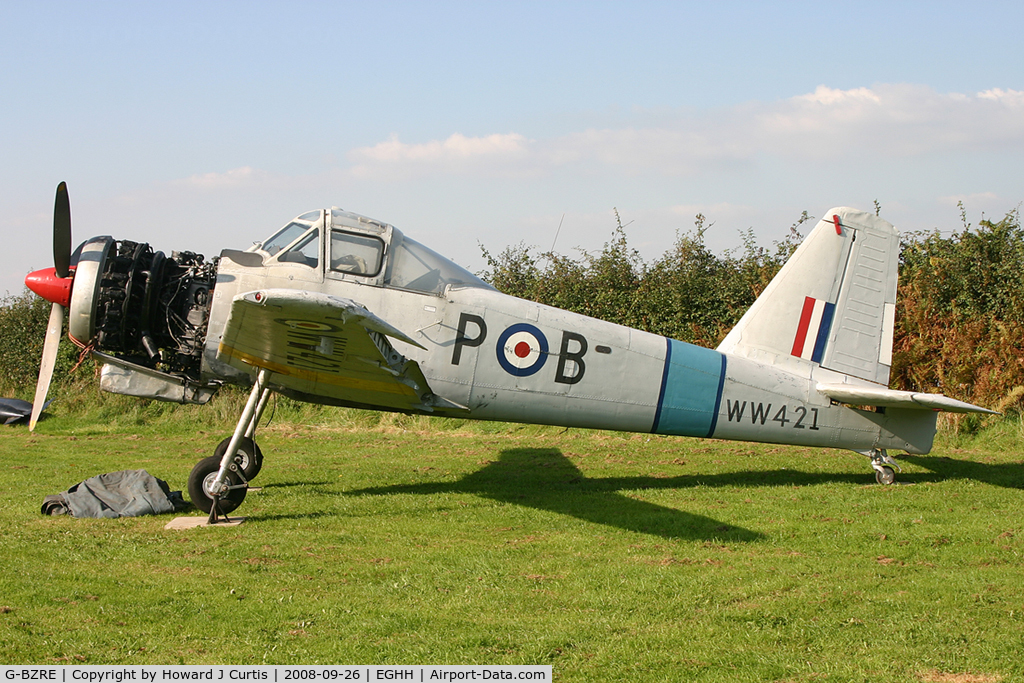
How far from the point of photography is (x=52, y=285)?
24.2 feet

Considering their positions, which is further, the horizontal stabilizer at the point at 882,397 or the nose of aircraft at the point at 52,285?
the horizontal stabilizer at the point at 882,397

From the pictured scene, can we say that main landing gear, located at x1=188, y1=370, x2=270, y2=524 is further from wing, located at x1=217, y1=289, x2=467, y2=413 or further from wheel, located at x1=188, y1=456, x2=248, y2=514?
wing, located at x1=217, y1=289, x2=467, y2=413

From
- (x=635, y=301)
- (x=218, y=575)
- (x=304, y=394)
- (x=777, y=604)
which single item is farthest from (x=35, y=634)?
(x=635, y=301)

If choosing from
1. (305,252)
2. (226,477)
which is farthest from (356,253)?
(226,477)

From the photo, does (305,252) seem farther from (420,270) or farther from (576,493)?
(576,493)

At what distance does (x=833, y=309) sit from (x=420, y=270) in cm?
475

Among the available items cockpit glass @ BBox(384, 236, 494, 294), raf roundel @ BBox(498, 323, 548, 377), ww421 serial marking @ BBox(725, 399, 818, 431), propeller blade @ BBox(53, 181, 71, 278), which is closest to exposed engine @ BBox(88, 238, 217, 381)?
propeller blade @ BBox(53, 181, 71, 278)

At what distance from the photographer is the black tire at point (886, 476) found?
8992 mm

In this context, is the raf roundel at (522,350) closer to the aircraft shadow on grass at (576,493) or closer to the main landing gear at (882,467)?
the aircraft shadow on grass at (576,493)

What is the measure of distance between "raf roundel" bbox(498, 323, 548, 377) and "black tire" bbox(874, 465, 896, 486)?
427cm

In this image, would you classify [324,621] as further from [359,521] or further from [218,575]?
[359,521]

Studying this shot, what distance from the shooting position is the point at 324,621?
4.62 m

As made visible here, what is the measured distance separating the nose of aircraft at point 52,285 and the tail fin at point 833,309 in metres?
6.92

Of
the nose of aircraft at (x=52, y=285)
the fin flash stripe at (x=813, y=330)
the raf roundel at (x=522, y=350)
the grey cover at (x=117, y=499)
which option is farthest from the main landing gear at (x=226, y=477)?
the fin flash stripe at (x=813, y=330)
